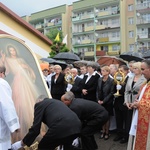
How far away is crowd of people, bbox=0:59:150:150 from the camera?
370 centimetres

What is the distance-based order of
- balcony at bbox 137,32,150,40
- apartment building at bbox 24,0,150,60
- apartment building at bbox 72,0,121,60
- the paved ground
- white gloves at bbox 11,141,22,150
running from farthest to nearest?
apartment building at bbox 72,0,121,60 < apartment building at bbox 24,0,150,60 < balcony at bbox 137,32,150,40 < the paved ground < white gloves at bbox 11,141,22,150

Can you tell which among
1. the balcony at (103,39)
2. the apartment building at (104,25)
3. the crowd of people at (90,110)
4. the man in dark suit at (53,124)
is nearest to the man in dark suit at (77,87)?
the crowd of people at (90,110)

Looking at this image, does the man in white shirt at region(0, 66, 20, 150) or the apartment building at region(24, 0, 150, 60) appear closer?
the man in white shirt at region(0, 66, 20, 150)

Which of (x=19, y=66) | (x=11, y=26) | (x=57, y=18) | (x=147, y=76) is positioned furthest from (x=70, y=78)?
(x=57, y=18)

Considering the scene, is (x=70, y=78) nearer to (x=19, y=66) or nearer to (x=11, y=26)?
(x=19, y=66)

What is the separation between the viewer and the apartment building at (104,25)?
47531mm

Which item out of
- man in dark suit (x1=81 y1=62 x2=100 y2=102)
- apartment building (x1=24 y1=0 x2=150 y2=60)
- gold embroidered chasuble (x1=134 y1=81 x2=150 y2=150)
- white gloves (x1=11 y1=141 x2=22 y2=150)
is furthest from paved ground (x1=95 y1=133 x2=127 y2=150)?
apartment building (x1=24 y1=0 x2=150 y2=60)

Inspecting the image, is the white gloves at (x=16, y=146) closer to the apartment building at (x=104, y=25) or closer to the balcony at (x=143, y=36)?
the apartment building at (x=104, y=25)

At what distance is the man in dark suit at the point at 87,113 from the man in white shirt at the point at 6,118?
3.43ft

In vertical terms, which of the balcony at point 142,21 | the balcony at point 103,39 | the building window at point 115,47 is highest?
the balcony at point 142,21

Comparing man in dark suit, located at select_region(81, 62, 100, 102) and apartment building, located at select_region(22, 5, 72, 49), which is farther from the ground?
apartment building, located at select_region(22, 5, 72, 49)

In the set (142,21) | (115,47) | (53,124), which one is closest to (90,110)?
(53,124)

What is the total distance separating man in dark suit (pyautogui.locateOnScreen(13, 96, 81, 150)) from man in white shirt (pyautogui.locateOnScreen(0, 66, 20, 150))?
0.26 meters

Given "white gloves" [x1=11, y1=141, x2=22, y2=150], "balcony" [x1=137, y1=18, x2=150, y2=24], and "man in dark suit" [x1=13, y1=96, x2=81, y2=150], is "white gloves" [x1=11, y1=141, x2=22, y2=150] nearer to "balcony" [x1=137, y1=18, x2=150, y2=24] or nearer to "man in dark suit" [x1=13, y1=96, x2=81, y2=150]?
"man in dark suit" [x1=13, y1=96, x2=81, y2=150]
